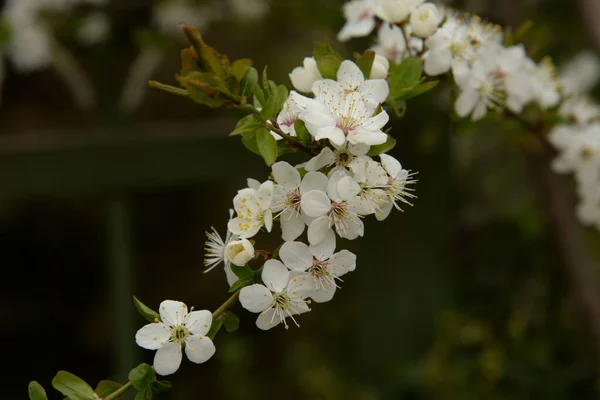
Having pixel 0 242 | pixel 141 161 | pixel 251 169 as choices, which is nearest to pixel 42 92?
pixel 0 242

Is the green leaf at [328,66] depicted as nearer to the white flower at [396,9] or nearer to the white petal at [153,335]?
the white flower at [396,9]

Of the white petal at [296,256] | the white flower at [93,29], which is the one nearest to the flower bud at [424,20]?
the white petal at [296,256]

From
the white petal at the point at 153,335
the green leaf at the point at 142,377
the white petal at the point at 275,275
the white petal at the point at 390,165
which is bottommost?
the green leaf at the point at 142,377

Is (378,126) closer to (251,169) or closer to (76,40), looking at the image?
(251,169)

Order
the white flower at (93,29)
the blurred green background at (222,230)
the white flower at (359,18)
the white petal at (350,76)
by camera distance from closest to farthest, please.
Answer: the white petal at (350,76), the white flower at (359,18), the blurred green background at (222,230), the white flower at (93,29)

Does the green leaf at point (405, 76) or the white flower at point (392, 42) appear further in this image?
the white flower at point (392, 42)

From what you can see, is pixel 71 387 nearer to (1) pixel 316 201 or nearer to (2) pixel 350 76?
(1) pixel 316 201

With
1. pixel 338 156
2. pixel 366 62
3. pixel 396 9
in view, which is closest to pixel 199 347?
pixel 338 156
